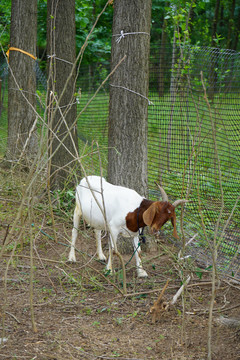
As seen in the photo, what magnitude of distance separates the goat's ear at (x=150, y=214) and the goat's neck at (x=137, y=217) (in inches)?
11.1

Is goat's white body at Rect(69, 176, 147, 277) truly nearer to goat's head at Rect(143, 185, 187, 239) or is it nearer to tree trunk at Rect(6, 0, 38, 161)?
goat's head at Rect(143, 185, 187, 239)

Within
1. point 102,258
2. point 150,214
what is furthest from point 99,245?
point 150,214

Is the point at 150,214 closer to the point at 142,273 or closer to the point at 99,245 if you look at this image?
the point at 142,273

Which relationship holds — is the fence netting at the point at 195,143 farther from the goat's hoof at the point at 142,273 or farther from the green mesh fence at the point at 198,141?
the goat's hoof at the point at 142,273

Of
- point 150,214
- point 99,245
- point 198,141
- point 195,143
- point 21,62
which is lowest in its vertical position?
point 99,245

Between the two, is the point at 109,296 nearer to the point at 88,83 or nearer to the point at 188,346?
the point at 188,346

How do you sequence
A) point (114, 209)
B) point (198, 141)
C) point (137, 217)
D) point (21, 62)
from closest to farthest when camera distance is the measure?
1. point (137, 217)
2. point (114, 209)
3. point (198, 141)
4. point (21, 62)

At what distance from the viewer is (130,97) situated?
18.3 feet

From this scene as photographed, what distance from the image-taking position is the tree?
18.1ft

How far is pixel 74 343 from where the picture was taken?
141 inches

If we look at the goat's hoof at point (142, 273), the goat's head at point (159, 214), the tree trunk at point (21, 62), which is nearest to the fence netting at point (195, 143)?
the goat's hoof at point (142, 273)

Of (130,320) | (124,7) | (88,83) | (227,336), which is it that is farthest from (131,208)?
(88,83)

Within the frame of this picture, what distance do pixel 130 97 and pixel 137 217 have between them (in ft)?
4.83

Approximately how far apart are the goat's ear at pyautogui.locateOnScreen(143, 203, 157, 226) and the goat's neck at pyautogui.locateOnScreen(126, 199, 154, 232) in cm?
28
